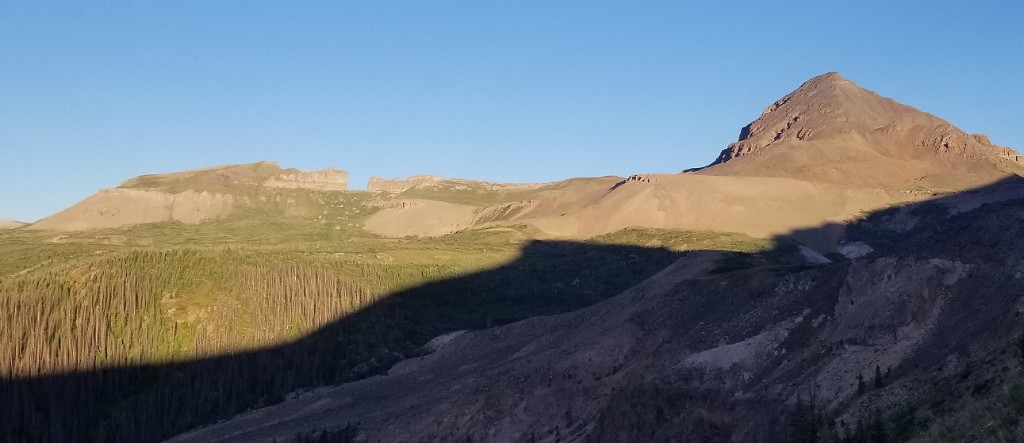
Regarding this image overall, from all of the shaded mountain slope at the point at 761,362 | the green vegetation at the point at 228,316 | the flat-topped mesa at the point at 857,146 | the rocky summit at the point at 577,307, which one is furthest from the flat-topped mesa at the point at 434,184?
the shaded mountain slope at the point at 761,362

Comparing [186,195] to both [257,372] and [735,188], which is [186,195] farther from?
[257,372]

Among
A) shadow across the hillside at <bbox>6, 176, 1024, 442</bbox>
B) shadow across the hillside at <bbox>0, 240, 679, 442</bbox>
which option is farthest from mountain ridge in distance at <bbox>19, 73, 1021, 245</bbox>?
shadow across the hillside at <bbox>0, 240, 679, 442</bbox>

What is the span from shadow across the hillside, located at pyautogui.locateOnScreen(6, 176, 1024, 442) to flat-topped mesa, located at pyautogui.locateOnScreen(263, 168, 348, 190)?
10012cm

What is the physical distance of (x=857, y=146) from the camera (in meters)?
129

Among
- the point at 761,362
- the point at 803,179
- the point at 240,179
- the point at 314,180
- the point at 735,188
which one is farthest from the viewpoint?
the point at 314,180

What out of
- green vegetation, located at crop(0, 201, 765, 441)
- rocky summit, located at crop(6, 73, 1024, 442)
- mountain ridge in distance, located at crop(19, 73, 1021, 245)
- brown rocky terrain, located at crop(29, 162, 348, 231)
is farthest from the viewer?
brown rocky terrain, located at crop(29, 162, 348, 231)

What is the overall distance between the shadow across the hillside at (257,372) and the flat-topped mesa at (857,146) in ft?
181

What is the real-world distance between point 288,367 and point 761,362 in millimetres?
40461

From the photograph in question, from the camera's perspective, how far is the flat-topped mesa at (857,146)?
397 ft

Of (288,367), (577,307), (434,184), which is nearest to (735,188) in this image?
(577,307)

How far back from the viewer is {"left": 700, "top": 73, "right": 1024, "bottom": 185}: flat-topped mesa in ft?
397

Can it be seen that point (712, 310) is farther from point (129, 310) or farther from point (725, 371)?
point (129, 310)

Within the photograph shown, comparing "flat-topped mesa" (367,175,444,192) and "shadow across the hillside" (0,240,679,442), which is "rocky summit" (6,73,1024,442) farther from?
"flat-topped mesa" (367,175,444,192)

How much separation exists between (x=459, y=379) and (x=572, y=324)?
6.61 m
